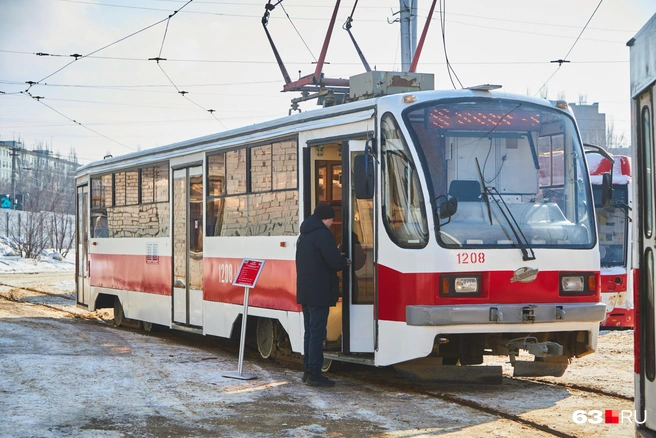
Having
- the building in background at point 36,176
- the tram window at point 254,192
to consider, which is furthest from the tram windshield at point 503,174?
the building in background at point 36,176

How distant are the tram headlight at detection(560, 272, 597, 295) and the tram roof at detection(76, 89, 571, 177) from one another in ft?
6.21

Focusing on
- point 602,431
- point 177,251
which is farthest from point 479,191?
point 177,251

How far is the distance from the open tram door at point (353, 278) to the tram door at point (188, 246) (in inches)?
146

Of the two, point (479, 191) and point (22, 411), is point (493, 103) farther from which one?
point (22, 411)

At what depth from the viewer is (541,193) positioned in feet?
34.6

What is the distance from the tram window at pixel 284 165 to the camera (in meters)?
12.1

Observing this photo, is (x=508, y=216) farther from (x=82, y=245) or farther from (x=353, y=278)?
(x=82, y=245)

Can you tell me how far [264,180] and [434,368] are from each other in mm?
3637

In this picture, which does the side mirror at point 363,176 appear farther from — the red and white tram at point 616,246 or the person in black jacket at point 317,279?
the red and white tram at point 616,246

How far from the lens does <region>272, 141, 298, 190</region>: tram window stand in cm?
1211

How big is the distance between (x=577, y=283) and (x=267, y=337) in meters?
4.39

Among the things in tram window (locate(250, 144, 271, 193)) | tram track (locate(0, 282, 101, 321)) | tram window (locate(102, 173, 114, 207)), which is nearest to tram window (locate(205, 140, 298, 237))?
tram window (locate(250, 144, 271, 193))

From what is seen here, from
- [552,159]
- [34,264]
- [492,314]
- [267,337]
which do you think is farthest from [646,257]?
[34,264]

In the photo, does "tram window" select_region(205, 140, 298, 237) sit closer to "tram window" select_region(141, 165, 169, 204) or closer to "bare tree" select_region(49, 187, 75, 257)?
"tram window" select_region(141, 165, 169, 204)
